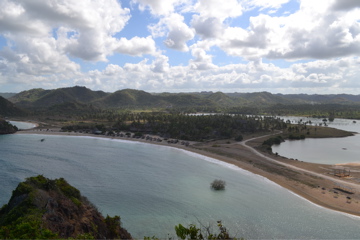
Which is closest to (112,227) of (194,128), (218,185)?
(218,185)

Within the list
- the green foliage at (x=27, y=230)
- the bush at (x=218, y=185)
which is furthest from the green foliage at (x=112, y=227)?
the bush at (x=218, y=185)

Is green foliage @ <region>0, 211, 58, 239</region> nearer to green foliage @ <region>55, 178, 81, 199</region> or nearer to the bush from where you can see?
green foliage @ <region>55, 178, 81, 199</region>

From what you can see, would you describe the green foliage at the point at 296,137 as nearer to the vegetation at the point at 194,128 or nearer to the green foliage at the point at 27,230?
the vegetation at the point at 194,128

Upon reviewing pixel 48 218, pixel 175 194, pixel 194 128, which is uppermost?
pixel 194 128

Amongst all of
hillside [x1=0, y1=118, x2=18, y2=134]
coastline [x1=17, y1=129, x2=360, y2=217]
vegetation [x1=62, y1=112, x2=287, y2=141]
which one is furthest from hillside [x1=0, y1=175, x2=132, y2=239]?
hillside [x1=0, y1=118, x2=18, y2=134]

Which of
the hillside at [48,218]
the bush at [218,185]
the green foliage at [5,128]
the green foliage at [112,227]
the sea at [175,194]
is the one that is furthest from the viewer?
the green foliage at [5,128]

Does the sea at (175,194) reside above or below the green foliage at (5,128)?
below

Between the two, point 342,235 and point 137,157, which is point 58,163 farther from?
point 342,235

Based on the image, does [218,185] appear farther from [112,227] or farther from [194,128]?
[194,128]
